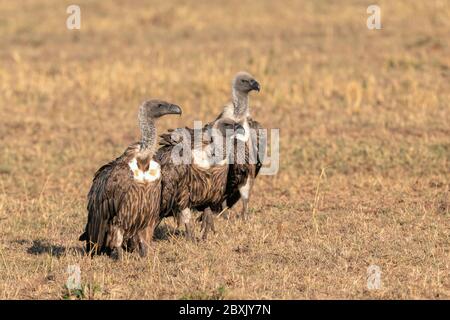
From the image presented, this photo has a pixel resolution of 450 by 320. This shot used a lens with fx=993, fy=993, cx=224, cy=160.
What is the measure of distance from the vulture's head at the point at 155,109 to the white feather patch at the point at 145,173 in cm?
56

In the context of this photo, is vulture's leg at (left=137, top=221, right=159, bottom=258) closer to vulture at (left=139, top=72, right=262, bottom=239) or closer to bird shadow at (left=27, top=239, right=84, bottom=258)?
vulture at (left=139, top=72, right=262, bottom=239)

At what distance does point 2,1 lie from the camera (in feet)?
83.3

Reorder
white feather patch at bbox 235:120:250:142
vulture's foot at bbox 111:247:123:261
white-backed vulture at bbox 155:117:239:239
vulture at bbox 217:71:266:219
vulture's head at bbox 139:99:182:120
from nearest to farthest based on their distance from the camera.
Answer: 1. vulture's foot at bbox 111:247:123:261
2. vulture's head at bbox 139:99:182:120
3. white-backed vulture at bbox 155:117:239:239
4. white feather patch at bbox 235:120:250:142
5. vulture at bbox 217:71:266:219

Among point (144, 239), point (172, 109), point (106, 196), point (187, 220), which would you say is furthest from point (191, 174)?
point (106, 196)

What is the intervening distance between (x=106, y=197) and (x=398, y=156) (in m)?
5.76

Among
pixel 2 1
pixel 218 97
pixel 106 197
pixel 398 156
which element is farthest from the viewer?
pixel 2 1

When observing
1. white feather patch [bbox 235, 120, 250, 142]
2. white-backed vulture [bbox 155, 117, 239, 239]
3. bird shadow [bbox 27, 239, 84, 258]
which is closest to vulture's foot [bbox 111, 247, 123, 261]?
bird shadow [bbox 27, 239, 84, 258]

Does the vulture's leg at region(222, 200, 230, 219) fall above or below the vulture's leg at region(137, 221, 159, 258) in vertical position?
below

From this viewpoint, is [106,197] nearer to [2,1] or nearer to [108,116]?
[108,116]

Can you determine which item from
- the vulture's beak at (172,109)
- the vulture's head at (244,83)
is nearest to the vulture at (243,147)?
the vulture's head at (244,83)

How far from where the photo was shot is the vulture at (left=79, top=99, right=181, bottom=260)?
8445 millimetres

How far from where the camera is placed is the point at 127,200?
333 inches

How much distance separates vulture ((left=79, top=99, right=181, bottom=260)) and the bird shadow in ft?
1.08

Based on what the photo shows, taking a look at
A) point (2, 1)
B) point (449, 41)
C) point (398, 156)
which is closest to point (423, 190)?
point (398, 156)
